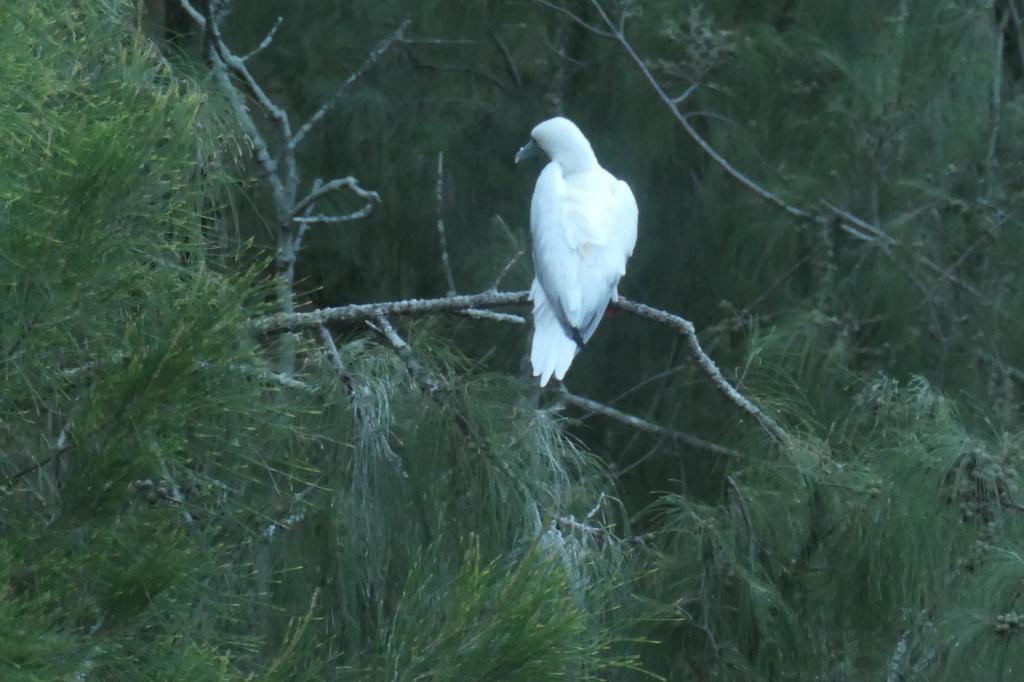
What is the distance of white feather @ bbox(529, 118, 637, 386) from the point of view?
2271mm

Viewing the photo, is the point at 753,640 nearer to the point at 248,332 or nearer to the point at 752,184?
the point at 248,332

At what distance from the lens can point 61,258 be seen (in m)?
1.35

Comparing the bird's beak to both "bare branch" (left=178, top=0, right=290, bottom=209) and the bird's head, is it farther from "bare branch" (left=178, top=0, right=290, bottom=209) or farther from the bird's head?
"bare branch" (left=178, top=0, right=290, bottom=209)

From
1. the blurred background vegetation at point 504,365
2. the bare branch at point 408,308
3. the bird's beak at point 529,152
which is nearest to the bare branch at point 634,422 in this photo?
the blurred background vegetation at point 504,365

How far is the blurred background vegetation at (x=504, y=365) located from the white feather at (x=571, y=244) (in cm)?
23

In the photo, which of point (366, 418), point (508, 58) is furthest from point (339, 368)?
point (508, 58)

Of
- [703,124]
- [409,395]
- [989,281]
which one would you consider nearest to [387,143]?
[703,124]

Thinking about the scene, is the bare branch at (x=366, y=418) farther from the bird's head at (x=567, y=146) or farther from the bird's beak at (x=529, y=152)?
the bird's beak at (x=529, y=152)

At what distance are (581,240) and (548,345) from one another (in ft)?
0.91

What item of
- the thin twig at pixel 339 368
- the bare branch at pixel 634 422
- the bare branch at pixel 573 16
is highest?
the bare branch at pixel 573 16

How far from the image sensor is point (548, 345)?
2.25 meters

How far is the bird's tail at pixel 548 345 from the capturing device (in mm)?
2217

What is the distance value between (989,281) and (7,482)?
1951mm

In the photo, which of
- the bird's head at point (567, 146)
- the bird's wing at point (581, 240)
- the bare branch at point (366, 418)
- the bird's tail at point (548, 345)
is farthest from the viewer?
the bird's head at point (567, 146)
